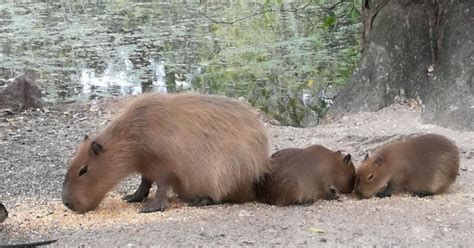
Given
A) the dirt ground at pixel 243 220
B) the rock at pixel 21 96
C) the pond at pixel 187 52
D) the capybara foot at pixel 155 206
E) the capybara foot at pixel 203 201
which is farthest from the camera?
the pond at pixel 187 52

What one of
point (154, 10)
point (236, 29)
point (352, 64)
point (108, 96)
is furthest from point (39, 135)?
point (154, 10)

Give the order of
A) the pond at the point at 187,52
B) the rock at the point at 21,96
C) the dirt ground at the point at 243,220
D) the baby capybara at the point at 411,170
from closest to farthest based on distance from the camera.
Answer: the dirt ground at the point at 243,220
the baby capybara at the point at 411,170
the rock at the point at 21,96
the pond at the point at 187,52

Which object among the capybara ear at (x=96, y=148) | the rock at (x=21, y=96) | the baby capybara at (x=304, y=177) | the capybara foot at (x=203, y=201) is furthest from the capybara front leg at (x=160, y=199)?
the rock at (x=21, y=96)

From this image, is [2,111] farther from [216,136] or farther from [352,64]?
[352,64]

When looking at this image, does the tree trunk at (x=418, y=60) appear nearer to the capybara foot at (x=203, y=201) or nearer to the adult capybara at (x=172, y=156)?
the adult capybara at (x=172, y=156)

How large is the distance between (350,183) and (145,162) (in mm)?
1337

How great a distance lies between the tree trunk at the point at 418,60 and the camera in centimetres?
675

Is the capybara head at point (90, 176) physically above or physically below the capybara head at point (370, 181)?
above

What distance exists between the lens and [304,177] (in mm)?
4828

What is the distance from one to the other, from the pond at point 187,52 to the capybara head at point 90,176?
4.31 metres

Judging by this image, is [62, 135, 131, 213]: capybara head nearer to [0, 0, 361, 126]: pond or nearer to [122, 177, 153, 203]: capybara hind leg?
[122, 177, 153, 203]: capybara hind leg

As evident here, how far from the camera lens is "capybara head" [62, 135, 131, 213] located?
15.3ft

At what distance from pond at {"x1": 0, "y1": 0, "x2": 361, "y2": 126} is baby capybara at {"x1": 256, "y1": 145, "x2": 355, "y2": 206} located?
380 cm

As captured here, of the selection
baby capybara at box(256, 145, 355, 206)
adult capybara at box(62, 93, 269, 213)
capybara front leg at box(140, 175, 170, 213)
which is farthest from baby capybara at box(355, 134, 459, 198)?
capybara front leg at box(140, 175, 170, 213)
